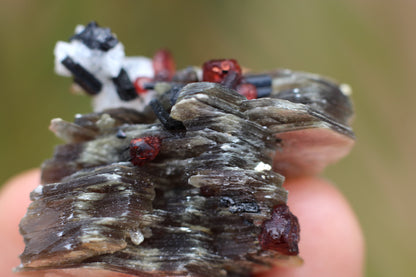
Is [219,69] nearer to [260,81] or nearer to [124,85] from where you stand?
[260,81]

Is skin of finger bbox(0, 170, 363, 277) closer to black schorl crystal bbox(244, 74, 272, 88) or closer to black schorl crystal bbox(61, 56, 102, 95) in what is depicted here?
black schorl crystal bbox(244, 74, 272, 88)

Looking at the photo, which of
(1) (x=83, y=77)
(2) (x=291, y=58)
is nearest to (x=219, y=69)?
(1) (x=83, y=77)

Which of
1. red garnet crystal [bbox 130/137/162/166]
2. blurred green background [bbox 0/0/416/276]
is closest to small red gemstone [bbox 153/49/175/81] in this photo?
red garnet crystal [bbox 130/137/162/166]

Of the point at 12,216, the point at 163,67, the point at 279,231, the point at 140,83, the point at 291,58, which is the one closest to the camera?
the point at 279,231

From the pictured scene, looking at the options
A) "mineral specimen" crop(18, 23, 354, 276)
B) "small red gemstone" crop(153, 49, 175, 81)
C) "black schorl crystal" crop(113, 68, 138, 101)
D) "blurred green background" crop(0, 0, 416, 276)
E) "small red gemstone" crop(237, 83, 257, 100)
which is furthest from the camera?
"blurred green background" crop(0, 0, 416, 276)

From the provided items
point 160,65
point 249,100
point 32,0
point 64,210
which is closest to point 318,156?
point 249,100
